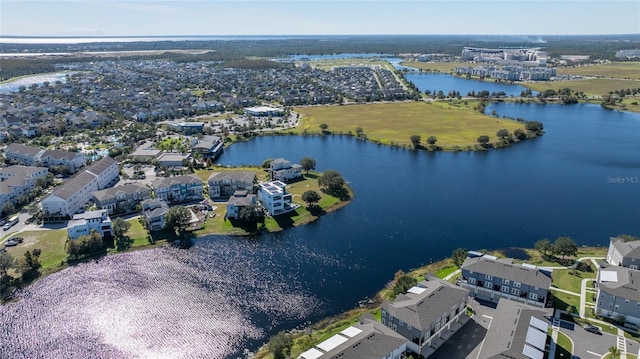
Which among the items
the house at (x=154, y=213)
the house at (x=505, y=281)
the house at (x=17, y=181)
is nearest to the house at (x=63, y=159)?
the house at (x=17, y=181)

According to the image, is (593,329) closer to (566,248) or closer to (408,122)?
(566,248)

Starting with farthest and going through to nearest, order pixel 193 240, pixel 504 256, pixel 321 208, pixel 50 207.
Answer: pixel 321 208
pixel 50 207
pixel 193 240
pixel 504 256

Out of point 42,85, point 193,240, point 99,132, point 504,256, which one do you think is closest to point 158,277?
point 193,240

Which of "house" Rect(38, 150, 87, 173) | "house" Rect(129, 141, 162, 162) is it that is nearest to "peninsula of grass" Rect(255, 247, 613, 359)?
"house" Rect(129, 141, 162, 162)

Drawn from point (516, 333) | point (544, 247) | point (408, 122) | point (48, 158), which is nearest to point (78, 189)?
point (48, 158)

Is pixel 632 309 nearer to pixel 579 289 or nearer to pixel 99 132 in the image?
pixel 579 289

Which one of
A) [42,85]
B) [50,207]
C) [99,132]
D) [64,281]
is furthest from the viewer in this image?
[42,85]
